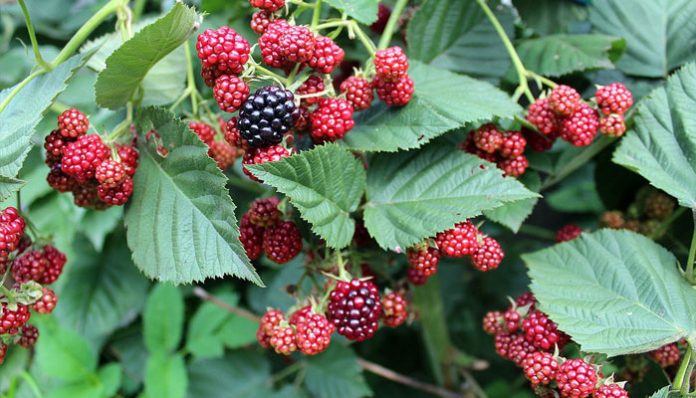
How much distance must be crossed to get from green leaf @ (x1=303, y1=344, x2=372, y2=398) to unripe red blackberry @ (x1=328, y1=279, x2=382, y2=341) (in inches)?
20.0

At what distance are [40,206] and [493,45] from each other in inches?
39.6

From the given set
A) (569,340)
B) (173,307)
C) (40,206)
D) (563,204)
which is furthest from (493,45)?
(40,206)

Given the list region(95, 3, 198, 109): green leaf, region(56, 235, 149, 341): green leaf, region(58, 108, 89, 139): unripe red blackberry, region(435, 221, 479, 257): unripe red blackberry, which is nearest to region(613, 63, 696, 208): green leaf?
region(435, 221, 479, 257): unripe red blackberry

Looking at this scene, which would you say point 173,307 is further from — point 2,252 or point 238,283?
point 2,252

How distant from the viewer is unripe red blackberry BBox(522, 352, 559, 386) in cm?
85

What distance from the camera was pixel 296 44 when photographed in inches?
33.1

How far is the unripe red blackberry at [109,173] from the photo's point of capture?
0.89m

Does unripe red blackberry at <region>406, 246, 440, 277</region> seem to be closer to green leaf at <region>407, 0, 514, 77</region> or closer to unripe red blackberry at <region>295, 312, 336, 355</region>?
unripe red blackberry at <region>295, 312, 336, 355</region>

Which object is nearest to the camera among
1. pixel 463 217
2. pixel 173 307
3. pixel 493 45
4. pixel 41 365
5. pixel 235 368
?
pixel 463 217

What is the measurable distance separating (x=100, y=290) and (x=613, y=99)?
125 centimetres

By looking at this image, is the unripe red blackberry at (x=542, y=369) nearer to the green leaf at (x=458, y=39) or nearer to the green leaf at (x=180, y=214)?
the green leaf at (x=180, y=214)

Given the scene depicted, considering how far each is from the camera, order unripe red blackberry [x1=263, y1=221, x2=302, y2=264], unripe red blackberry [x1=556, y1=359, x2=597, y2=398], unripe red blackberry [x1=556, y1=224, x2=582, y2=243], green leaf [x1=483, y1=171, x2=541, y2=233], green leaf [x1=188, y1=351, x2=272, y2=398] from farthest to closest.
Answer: green leaf [x1=188, y1=351, x2=272, y2=398] → unripe red blackberry [x1=556, y1=224, x2=582, y2=243] → green leaf [x1=483, y1=171, x2=541, y2=233] → unripe red blackberry [x1=263, y1=221, x2=302, y2=264] → unripe red blackberry [x1=556, y1=359, x2=597, y2=398]

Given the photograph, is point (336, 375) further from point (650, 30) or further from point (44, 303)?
point (650, 30)

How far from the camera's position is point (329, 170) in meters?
0.90
